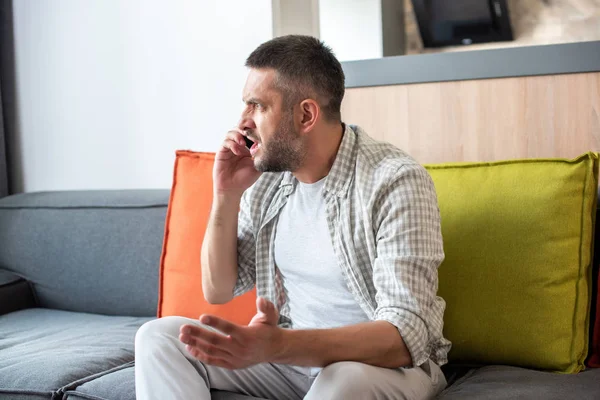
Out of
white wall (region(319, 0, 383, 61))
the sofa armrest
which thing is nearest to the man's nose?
the sofa armrest

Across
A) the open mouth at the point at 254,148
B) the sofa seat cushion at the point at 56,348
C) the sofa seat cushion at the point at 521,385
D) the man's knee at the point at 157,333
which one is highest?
the open mouth at the point at 254,148

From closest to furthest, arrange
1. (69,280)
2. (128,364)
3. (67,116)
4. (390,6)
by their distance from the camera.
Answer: (128,364)
(69,280)
(67,116)
(390,6)

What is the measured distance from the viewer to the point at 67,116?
109 inches

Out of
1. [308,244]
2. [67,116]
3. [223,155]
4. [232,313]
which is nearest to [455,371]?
[308,244]

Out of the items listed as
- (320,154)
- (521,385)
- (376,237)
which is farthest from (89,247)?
(521,385)

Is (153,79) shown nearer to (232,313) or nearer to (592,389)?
(232,313)

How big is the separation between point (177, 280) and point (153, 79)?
0.93m

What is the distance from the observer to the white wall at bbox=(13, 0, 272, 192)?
8.13ft

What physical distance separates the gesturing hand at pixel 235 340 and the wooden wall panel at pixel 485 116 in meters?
1.02

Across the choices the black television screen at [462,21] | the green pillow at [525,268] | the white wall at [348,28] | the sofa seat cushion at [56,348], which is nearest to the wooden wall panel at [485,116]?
the green pillow at [525,268]

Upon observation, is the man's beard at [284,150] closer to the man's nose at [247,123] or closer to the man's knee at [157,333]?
the man's nose at [247,123]

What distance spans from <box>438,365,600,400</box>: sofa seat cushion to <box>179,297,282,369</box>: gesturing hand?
1.35 feet

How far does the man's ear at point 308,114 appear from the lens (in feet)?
5.15

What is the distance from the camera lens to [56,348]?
1860mm
